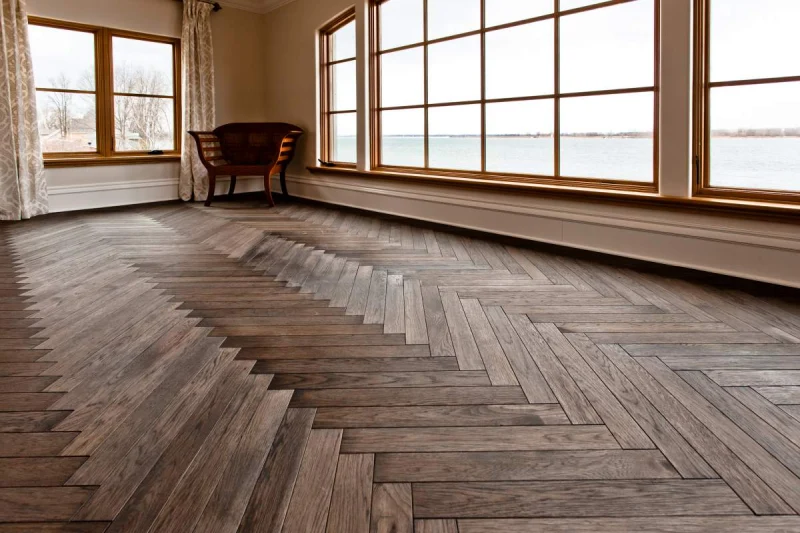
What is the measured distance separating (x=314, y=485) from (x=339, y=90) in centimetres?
537

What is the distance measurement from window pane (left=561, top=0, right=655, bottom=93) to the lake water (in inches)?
13.7

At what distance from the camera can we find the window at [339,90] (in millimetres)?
5793

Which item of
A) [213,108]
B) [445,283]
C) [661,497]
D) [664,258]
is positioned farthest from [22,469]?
[213,108]

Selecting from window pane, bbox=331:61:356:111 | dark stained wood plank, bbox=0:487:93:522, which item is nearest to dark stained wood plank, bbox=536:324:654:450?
dark stained wood plank, bbox=0:487:93:522

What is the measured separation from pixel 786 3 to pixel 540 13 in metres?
1.53

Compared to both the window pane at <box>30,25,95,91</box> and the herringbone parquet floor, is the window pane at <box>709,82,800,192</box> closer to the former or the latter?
the herringbone parquet floor

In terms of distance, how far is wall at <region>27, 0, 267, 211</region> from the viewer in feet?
17.8

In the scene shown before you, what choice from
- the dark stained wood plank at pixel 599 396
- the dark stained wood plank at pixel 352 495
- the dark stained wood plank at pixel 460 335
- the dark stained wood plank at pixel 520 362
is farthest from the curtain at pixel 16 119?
the dark stained wood plank at pixel 352 495

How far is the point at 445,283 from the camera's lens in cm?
288

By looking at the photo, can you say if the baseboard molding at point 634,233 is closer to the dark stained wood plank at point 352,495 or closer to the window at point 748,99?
the window at point 748,99

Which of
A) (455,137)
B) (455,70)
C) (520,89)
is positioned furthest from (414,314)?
(455,70)

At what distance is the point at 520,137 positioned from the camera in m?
4.16

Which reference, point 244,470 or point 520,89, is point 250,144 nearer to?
point 520,89

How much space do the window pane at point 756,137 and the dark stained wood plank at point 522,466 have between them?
2.15m
